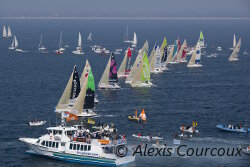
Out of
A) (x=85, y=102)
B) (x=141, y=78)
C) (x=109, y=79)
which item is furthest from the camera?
(x=141, y=78)

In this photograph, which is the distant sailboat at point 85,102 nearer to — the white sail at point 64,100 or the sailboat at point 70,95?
the sailboat at point 70,95

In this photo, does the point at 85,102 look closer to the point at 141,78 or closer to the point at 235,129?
the point at 235,129

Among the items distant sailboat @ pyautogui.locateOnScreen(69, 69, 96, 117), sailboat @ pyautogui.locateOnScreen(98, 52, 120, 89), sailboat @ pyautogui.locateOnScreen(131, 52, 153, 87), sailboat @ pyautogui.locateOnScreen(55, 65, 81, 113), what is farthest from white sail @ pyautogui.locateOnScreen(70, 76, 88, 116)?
sailboat @ pyautogui.locateOnScreen(131, 52, 153, 87)

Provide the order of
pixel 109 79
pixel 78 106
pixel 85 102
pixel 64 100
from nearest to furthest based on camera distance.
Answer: pixel 78 106 → pixel 85 102 → pixel 64 100 → pixel 109 79

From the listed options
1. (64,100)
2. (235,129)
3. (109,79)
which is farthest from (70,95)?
(109,79)

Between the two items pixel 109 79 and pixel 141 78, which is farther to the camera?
pixel 141 78

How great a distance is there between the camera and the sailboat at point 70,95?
5950 inches

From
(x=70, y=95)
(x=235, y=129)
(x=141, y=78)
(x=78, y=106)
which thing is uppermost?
(x=141, y=78)

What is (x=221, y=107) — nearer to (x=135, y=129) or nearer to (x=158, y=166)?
(x=135, y=129)

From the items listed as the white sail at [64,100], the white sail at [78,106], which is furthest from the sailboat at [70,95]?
the white sail at [78,106]

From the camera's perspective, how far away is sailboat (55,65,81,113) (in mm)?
151125

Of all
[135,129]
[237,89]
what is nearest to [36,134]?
[135,129]

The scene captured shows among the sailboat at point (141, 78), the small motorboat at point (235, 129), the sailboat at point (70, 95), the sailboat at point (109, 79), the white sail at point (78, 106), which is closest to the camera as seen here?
the small motorboat at point (235, 129)

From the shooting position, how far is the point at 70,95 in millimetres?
151625
